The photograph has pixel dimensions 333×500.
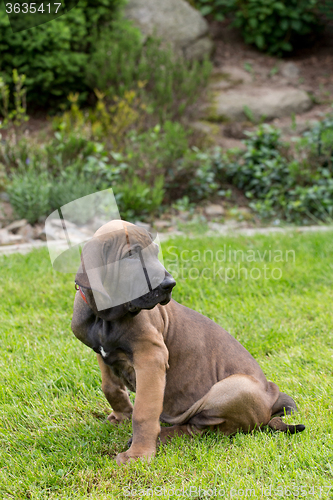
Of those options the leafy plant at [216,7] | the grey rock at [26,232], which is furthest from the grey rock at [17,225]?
the leafy plant at [216,7]

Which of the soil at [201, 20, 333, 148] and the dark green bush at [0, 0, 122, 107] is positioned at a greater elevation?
the dark green bush at [0, 0, 122, 107]

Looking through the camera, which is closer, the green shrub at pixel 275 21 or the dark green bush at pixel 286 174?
the dark green bush at pixel 286 174

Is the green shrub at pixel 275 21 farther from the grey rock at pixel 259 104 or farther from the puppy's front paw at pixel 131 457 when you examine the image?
the puppy's front paw at pixel 131 457

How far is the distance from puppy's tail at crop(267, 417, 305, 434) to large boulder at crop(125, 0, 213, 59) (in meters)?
9.78

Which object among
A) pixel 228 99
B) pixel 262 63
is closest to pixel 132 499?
pixel 228 99

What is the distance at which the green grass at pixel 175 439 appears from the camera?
2508 millimetres

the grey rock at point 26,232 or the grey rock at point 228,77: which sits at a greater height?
the grey rock at point 228,77

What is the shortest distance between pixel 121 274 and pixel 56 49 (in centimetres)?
807

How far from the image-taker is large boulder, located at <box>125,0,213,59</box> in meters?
11.0

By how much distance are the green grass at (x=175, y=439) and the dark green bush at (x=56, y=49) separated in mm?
4898

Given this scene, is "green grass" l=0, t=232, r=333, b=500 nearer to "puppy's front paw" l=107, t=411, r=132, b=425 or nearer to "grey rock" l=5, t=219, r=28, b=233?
"puppy's front paw" l=107, t=411, r=132, b=425

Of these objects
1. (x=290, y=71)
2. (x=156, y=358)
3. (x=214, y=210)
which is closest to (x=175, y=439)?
(x=156, y=358)

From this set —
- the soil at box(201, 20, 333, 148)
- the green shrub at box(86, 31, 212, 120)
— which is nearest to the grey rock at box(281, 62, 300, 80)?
the soil at box(201, 20, 333, 148)

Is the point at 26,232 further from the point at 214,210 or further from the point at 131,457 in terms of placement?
the point at 131,457
